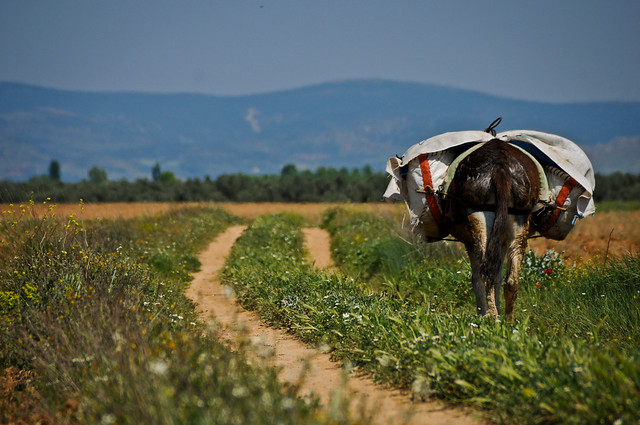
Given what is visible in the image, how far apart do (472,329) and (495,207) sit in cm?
156

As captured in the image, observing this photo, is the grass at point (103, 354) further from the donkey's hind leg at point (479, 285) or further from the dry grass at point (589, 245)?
the dry grass at point (589, 245)

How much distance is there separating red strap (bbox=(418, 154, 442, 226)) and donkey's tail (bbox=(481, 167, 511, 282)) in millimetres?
881

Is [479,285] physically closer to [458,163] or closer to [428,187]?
[428,187]

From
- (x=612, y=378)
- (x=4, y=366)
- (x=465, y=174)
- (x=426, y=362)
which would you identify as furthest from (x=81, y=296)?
(x=612, y=378)

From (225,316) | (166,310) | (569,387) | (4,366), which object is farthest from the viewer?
(225,316)

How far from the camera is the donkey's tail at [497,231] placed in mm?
6883

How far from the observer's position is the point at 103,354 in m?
5.12

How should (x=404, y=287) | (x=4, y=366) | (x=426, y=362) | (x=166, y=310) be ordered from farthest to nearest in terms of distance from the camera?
(x=404, y=287) → (x=166, y=310) → (x=4, y=366) → (x=426, y=362)

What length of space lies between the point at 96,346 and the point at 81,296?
182 cm

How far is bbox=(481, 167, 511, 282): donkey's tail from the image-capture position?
688 centimetres

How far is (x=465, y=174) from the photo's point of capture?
7.50m

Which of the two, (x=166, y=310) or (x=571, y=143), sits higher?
(x=571, y=143)

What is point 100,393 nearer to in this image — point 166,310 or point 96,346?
point 96,346

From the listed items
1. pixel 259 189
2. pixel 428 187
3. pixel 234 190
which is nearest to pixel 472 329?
pixel 428 187
